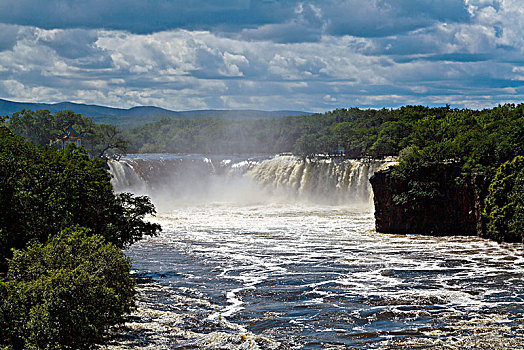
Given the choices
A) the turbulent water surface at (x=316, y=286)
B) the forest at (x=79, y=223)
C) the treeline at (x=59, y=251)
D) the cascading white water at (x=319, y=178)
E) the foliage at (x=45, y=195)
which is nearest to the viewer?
A: the treeline at (x=59, y=251)

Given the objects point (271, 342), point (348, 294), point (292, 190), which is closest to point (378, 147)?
point (292, 190)

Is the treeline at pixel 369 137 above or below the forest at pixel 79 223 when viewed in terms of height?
above

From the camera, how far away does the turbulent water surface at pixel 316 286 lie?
17.6 m

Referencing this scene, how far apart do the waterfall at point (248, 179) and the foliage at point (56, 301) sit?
134 ft

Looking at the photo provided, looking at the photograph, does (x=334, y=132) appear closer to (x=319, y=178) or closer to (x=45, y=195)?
(x=319, y=178)

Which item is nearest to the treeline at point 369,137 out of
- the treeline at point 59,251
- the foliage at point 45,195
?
the treeline at point 59,251

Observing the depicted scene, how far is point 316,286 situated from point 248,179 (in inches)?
1830

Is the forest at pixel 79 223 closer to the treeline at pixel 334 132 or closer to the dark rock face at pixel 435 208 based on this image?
the dark rock face at pixel 435 208

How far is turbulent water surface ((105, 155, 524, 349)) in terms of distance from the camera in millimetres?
17641

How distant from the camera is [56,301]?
14.5 metres

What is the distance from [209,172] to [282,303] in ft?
175

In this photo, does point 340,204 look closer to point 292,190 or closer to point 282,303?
point 292,190

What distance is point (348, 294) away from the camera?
2323 centimetres

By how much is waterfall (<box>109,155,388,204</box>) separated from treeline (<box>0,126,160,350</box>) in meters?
33.6
